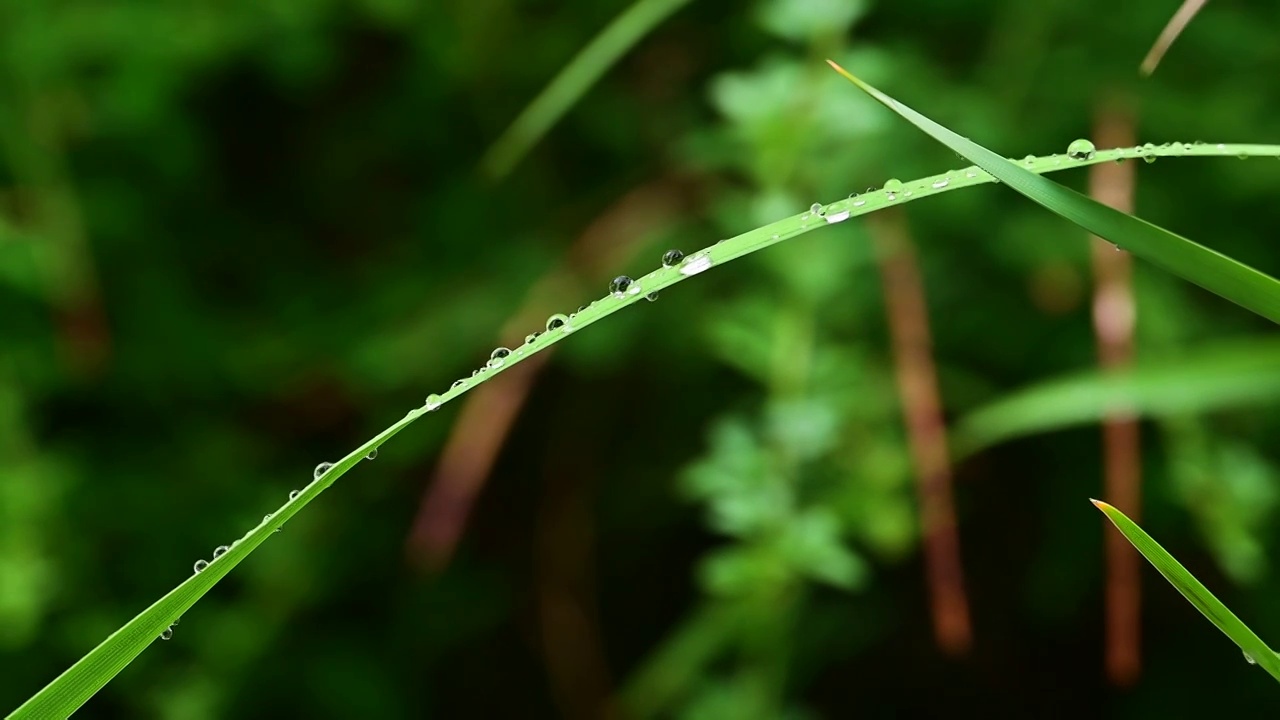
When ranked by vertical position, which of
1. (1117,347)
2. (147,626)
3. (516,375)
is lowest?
(147,626)

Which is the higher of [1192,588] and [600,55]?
[600,55]

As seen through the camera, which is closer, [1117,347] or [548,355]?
[1117,347]

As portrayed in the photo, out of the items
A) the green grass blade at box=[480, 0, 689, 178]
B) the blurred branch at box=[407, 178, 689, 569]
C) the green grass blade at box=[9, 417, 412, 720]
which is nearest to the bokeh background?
the blurred branch at box=[407, 178, 689, 569]

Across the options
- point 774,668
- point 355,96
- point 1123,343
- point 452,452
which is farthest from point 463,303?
point 1123,343

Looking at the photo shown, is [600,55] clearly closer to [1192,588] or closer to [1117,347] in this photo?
[1117,347]

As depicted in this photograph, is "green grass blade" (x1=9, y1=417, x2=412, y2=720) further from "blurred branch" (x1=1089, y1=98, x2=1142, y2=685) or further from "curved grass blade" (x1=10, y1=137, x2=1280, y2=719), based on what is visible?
"blurred branch" (x1=1089, y1=98, x2=1142, y2=685)

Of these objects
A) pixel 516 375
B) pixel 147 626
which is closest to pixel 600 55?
pixel 516 375
